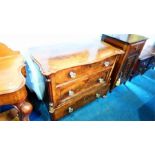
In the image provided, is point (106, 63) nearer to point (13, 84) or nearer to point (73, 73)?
point (73, 73)

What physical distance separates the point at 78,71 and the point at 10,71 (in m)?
0.57

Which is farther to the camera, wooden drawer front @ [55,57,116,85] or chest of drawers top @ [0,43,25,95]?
wooden drawer front @ [55,57,116,85]

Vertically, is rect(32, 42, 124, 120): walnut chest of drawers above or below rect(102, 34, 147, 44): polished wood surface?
below

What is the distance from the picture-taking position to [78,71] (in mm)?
1210

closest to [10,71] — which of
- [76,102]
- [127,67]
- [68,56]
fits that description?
Answer: [68,56]

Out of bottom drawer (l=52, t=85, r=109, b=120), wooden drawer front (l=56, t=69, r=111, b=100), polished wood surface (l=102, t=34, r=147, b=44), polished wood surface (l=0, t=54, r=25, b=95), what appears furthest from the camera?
polished wood surface (l=102, t=34, r=147, b=44)

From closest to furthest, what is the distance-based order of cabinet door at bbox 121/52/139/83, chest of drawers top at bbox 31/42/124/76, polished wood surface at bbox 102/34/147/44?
chest of drawers top at bbox 31/42/124/76
polished wood surface at bbox 102/34/147/44
cabinet door at bbox 121/52/139/83

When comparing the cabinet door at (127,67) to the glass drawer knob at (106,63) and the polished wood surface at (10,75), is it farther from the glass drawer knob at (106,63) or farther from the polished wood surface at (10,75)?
the polished wood surface at (10,75)

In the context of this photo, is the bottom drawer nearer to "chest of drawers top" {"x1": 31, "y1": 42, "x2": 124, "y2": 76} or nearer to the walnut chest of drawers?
the walnut chest of drawers

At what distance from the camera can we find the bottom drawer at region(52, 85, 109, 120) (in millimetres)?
1366

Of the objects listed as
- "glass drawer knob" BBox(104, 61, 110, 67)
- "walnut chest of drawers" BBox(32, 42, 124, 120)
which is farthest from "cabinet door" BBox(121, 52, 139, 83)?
"glass drawer knob" BBox(104, 61, 110, 67)

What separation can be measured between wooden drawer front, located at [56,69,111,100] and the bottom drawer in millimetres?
80

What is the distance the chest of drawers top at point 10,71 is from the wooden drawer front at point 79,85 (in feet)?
1.33

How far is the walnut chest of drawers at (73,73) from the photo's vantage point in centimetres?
107
